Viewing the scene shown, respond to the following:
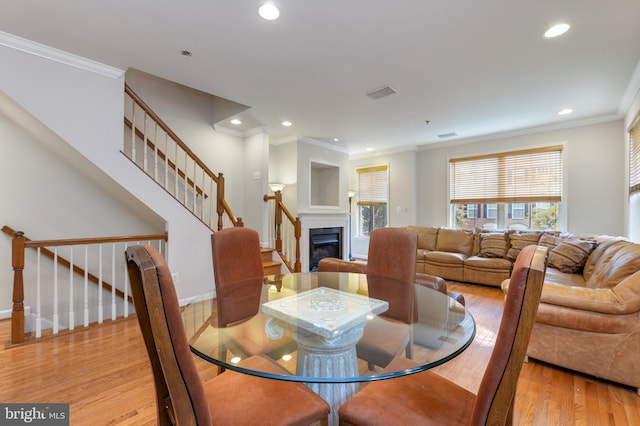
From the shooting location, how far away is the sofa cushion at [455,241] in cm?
517

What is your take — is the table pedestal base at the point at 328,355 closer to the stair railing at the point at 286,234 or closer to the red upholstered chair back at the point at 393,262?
the red upholstered chair back at the point at 393,262

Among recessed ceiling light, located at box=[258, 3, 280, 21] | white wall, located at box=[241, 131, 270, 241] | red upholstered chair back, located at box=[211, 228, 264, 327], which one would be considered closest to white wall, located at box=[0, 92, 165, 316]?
white wall, located at box=[241, 131, 270, 241]

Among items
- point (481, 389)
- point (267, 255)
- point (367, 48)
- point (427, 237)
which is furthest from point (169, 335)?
point (427, 237)

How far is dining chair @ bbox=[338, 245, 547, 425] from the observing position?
77 cm

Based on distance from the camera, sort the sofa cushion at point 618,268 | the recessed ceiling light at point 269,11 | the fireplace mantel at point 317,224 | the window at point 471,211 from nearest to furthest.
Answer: the recessed ceiling light at point 269,11
the sofa cushion at point 618,268
the fireplace mantel at point 317,224
the window at point 471,211

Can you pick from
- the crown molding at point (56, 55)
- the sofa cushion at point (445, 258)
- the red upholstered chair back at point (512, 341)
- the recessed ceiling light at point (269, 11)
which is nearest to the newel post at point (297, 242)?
the sofa cushion at point (445, 258)

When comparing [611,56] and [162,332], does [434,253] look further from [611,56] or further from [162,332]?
[162,332]

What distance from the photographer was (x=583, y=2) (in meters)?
1.96

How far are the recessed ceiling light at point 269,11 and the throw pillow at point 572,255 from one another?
4189 millimetres

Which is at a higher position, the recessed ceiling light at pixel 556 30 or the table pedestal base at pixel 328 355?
the recessed ceiling light at pixel 556 30

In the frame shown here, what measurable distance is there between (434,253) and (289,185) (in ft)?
9.61

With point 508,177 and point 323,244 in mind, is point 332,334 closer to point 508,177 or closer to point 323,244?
point 323,244

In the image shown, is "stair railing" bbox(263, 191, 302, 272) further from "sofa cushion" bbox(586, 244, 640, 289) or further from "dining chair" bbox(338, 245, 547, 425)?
"sofa cushion" bbox(586, 244, 640, 289)

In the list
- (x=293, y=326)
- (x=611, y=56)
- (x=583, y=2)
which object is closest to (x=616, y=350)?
(x=293, y=326)
